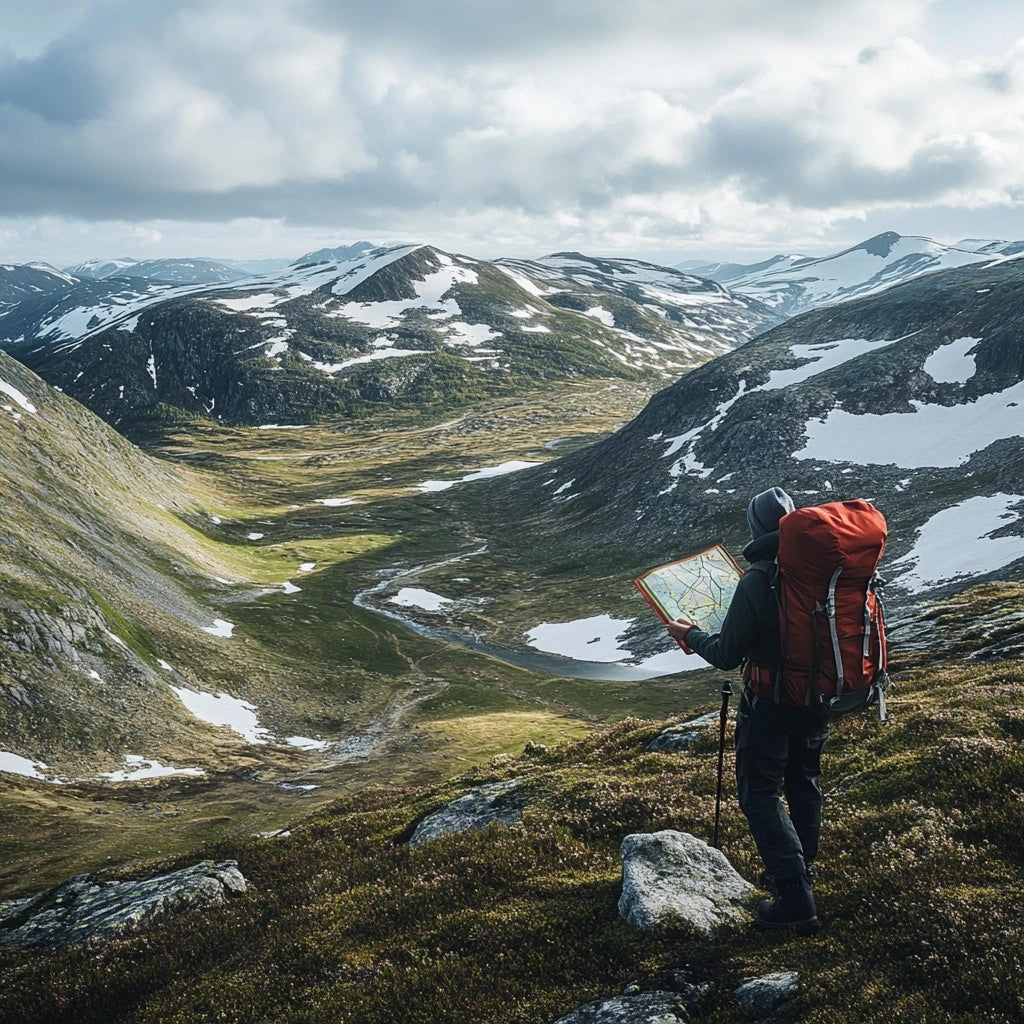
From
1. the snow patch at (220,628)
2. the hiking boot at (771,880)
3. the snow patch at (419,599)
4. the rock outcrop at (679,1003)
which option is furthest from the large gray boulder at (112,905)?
the snow patch at (419,599)

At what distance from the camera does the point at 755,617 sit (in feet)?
33.6

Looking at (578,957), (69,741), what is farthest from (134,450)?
(578,957)

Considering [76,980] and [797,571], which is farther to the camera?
[76,980]

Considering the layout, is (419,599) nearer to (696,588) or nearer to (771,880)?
(696,588)

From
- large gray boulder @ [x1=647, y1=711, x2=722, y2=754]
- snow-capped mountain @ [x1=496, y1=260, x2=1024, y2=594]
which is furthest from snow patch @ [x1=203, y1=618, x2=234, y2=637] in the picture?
large gray boulder @ [x1=647, y1=711, x2=722, y2=754]

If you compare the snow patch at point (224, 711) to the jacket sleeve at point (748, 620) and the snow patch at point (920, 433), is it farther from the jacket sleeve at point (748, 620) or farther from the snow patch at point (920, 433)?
the snow patch at point (920, 433)

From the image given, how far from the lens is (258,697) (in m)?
77.6

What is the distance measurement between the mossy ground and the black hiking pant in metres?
1.13

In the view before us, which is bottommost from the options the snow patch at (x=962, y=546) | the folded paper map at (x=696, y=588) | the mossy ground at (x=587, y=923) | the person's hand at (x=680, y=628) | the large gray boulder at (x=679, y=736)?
the snow patch at (x=962, y=546)

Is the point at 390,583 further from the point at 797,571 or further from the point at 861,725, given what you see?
the point at 797,571

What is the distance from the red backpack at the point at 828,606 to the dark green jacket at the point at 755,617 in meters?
0.15

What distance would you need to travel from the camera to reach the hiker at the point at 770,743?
10.2 meters

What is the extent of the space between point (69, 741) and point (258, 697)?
73.2ft

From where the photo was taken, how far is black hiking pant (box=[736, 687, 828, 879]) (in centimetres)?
1035
